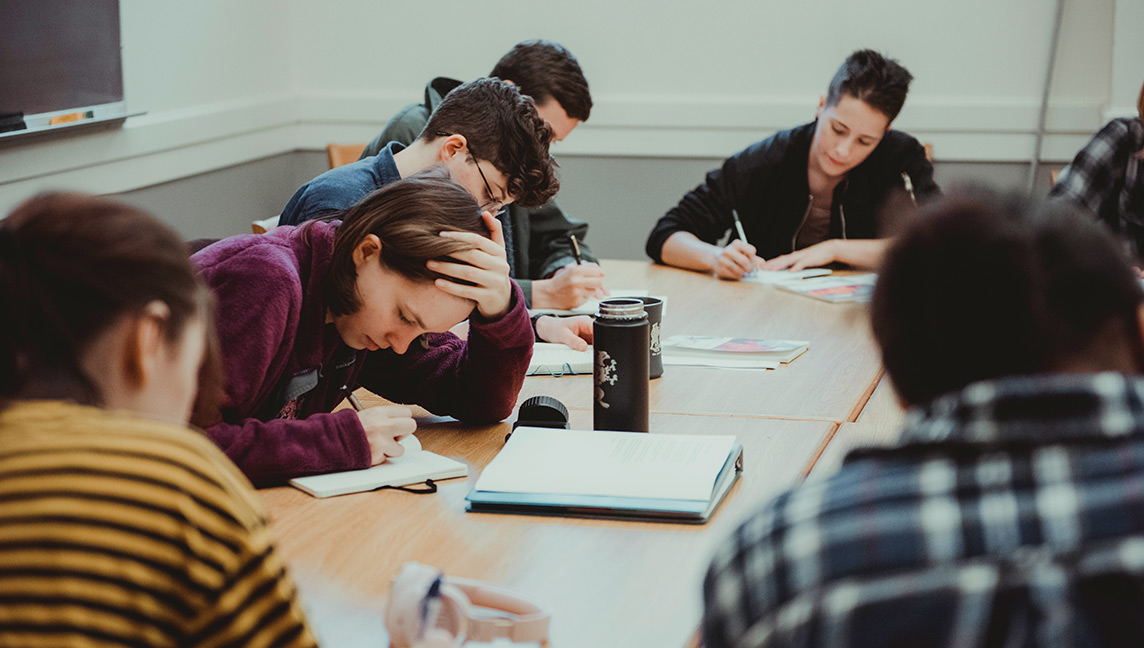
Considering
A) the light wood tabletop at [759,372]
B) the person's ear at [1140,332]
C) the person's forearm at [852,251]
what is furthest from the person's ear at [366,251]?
the person's forearm at [852,251]

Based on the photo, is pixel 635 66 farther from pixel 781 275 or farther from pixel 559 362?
pixel 559 362

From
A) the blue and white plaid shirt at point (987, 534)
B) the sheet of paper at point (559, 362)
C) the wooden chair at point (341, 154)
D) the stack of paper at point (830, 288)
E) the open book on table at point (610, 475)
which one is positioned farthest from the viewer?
the wooden chair at point (341, 154)

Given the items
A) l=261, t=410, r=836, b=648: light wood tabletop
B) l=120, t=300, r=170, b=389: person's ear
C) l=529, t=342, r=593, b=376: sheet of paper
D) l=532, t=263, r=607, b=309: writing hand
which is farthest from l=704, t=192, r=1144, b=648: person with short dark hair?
l=532, t=263, r=607, b=309: writing hand

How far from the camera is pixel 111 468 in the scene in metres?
0.68

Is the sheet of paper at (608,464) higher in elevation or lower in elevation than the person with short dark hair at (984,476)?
lower

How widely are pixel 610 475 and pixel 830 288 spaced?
1.38m

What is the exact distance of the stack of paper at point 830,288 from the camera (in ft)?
8.11

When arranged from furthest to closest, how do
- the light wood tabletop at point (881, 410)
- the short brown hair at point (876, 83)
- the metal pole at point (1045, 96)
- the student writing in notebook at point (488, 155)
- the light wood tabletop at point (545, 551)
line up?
the metal pole at point (1045, 96)
the short brown hair at point (876, 83)
the student writing in notebook at point (488, 155)
the light wood tabletop at point (881, 410)
the light wood tabletop at point (545, 551)

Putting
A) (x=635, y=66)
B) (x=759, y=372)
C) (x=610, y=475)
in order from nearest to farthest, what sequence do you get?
1. (x=610, y=475)
2. (x=759, y=372)
3. (x=635, y=66)

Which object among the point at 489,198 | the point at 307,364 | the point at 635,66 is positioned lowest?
the point at 307,364

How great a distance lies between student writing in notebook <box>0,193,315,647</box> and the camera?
0.66 metres

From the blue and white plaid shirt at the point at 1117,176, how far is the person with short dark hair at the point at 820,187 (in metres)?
0.38

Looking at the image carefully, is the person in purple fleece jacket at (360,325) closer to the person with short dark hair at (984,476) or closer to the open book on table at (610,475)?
the open book on table at (610,475)

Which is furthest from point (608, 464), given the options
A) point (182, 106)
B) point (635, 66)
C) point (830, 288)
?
point (635, 66)
